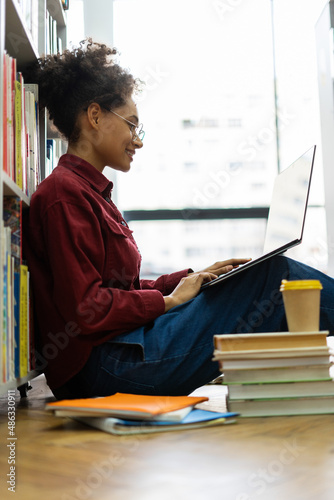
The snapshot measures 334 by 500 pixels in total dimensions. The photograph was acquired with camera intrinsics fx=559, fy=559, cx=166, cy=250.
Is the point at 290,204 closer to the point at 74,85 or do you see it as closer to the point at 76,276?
the point at 76,276

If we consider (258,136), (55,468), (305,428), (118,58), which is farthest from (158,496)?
(258,136)

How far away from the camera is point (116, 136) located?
155 cm

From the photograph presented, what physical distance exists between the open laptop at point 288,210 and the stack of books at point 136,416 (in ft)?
1.08

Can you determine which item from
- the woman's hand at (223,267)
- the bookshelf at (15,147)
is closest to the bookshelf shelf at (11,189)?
the bookshelf at (15,147)

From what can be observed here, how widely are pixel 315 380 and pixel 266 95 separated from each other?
292cm

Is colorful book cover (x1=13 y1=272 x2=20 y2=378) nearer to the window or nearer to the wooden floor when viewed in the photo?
the wooden floor

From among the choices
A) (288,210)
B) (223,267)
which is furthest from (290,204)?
(223,267)

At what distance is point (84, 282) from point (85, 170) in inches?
14.6

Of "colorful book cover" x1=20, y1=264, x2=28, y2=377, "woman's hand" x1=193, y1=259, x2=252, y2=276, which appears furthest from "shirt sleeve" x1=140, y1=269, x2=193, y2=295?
"colorful book cover" x1=20, y1=264, x2=28, y2=377

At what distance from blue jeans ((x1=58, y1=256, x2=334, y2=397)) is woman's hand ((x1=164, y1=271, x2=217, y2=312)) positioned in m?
0.03

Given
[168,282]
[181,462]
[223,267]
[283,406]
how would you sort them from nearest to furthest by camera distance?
1. [181,462]
2. [283,406]
3. [223,267]
4. [168,282]

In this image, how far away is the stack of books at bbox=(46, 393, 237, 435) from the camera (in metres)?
1.00

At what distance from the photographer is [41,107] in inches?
64.1

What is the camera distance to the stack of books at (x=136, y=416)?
3.29 ft
